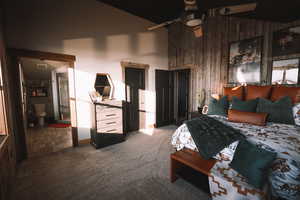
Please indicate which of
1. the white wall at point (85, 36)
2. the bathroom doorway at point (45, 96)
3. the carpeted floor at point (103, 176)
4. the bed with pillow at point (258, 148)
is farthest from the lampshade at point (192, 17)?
the bathroom doorway at point (45, 96)

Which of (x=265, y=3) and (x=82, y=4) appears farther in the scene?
(x=82, y=4)

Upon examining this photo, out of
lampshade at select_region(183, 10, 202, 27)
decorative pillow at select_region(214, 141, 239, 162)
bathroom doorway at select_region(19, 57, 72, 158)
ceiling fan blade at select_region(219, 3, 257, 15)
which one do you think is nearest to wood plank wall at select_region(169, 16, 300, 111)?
ceiling fan blade at select_region(219, 3, 257, 15)

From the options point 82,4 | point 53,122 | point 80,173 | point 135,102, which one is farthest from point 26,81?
point 80,173

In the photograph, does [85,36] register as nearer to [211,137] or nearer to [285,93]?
Result: [211,137]

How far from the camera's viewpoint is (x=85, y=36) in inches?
123

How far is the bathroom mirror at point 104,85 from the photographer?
3.38m

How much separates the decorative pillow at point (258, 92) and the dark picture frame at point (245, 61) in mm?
358

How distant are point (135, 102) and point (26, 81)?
13.1 ft

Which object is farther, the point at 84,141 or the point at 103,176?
the point at 84,141

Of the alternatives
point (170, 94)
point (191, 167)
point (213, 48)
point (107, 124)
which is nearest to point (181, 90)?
point (170, 94)

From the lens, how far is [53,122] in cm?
514

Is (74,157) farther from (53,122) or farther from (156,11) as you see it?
(156,11)

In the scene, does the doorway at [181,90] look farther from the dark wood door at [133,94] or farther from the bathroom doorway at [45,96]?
the bathroom doorway at [45,96]

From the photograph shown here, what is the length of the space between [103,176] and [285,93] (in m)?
3.28
